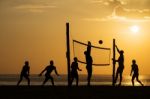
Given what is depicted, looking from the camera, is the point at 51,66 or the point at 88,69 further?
the point at 51,66

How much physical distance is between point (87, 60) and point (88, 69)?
0.46m
